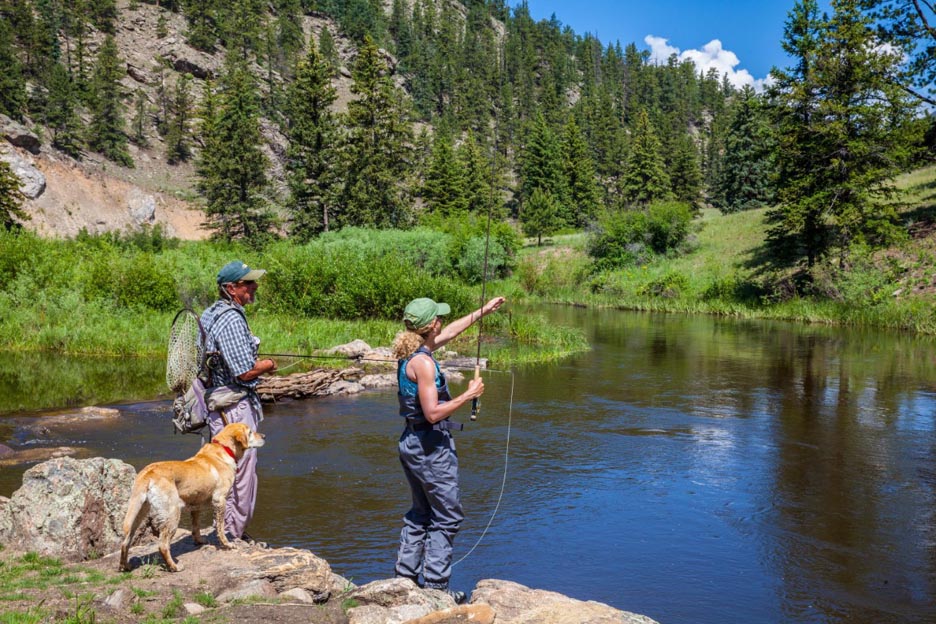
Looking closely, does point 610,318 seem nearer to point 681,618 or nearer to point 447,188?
point 681,618

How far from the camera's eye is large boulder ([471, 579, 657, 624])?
16.3 feet

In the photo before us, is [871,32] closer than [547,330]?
No

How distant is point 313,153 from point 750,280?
27304 mm

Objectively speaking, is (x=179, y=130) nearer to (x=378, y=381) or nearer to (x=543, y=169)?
(x=543, y=169)

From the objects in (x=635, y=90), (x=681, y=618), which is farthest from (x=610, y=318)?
(x=635, y=90)

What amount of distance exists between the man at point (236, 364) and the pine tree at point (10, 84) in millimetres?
67595

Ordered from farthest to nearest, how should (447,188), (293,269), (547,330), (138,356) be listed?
(447,188) → (293,269) → (547,330) → (138,356)

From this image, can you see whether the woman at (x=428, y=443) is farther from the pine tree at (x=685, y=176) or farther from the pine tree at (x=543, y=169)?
the pine tree at (x=685, y=176)

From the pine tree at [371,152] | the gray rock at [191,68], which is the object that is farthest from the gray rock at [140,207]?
the gray rock at [191,68]

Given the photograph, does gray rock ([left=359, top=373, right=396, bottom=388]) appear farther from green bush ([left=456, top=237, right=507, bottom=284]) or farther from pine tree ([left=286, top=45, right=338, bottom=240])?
pine tree ([left=286, top=45, right=338, bottom=240])

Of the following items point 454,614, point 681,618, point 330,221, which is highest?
point 330,221

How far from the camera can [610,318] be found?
114 feet

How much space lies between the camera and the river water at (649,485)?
689 cm

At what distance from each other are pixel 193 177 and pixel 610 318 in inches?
2175
